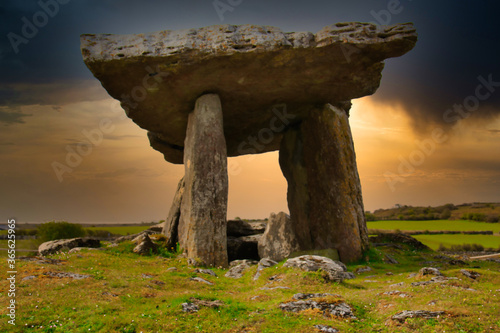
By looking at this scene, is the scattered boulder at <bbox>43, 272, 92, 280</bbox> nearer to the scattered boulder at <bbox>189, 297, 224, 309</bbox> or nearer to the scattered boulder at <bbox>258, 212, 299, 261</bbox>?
the scattered boulder at <bbox>189, 297, 224, 309</bbox>

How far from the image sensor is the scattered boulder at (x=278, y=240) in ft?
51.7

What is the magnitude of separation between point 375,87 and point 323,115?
7.61 feet

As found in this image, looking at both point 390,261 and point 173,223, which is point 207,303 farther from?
point 390,261

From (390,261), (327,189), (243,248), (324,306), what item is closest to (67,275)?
(324,306)

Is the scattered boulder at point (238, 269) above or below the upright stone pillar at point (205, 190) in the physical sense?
below

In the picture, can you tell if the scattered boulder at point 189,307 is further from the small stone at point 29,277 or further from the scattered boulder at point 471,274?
the scattered boulder at point 471,274

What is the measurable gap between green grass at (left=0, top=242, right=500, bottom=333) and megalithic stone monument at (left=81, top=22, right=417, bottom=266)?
3.80 metres

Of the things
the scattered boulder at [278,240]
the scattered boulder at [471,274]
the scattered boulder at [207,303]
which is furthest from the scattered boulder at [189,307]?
the scattered boulder at [278,240]

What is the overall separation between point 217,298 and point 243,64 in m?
8.34

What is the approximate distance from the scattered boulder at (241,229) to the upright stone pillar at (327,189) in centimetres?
247

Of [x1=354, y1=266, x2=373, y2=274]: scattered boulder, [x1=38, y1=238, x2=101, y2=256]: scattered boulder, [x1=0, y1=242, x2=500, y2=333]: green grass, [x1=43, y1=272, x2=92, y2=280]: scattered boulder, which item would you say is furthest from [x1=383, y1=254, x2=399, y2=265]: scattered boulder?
[x1=38, y1=238, x2=101, y2=256]: scattered boulder

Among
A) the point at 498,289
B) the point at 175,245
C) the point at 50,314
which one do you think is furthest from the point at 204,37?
the point at 498,289

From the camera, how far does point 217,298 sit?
25.4 ft

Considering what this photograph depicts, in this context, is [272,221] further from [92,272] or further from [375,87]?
[92,272]
